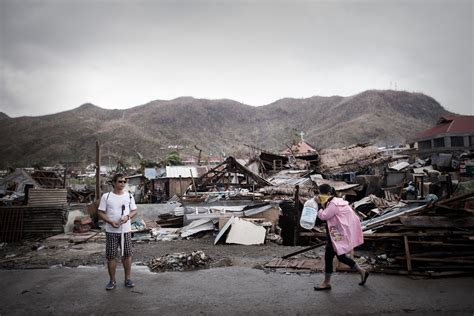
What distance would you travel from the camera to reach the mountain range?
5684 centimetres

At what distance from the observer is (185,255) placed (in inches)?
267

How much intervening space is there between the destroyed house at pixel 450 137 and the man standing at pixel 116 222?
3853 centimetres

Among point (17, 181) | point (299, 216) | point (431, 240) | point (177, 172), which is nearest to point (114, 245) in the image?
point (431, 240)

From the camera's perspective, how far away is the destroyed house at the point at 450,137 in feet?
115

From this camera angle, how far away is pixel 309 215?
5.04 m

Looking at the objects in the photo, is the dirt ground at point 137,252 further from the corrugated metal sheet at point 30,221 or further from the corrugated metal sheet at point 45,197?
the corrugated metal sheet at point 45,197

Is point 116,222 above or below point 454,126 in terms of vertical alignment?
below

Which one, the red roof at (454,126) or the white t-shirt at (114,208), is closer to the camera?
the white t-shirt at (114,208)

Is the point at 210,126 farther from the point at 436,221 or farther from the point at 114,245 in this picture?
the point at 114,245

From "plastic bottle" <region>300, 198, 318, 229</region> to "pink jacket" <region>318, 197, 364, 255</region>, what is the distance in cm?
15

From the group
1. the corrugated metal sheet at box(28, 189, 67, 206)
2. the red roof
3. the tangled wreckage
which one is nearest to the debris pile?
the tangled wreckage

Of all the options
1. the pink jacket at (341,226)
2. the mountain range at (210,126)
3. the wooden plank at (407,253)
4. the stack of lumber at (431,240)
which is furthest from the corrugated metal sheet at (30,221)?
the mountain range at (210,126)

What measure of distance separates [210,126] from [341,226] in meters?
77.1

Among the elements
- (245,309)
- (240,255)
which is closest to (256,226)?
(240,255)
